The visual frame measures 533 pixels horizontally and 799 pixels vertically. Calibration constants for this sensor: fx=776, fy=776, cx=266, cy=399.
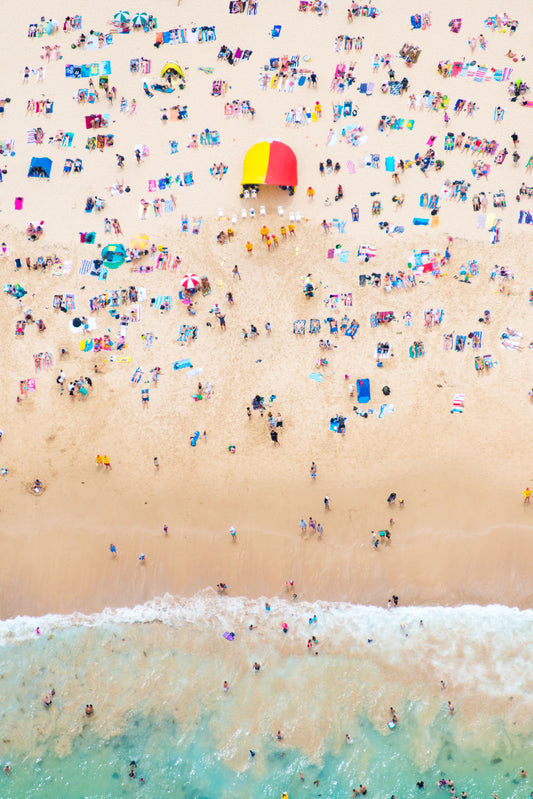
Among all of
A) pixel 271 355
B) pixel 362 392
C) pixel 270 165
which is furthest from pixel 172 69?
pixel 362 392

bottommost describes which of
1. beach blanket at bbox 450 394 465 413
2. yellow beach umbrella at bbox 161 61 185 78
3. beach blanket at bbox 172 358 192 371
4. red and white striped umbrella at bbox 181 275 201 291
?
beach blanket at bbox 450 394 465 413

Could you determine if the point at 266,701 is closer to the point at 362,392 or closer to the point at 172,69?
the point at 362,392

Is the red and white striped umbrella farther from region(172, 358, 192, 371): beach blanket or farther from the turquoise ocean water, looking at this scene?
the turquoise ocean water

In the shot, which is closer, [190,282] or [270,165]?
[190,282]

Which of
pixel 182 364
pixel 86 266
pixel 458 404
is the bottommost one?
pixel 458 404

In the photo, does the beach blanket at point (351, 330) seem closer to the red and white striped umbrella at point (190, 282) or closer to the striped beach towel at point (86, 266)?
the red and white striped umbrella at point (190, 282)

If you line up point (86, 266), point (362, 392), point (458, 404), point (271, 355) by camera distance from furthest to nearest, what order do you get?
point (86, 266)
point (271, 355)
point (362, 392)
point (458, 404)

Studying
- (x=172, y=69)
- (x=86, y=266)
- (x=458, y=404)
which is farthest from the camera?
(x=172, y=69)

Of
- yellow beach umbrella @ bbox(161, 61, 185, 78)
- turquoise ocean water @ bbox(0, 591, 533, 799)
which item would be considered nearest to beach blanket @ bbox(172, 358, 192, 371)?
turquoise ocean water @ bbox(0, 591, 533, 799)
